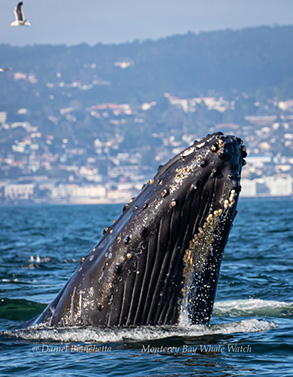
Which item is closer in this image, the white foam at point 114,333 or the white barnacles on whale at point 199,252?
the white barnacles on whale at point 199,252

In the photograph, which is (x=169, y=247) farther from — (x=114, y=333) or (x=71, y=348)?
(x=71, y=348)

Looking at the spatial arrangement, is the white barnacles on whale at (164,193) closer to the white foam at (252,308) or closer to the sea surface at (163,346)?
the sea surface at (163,346)

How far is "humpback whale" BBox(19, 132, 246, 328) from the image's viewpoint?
251 inches

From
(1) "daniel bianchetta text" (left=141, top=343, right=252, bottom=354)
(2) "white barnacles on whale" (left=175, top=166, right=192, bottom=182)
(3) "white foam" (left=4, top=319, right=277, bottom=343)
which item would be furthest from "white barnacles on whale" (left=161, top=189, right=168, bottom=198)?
(1) "daniel bianchetta text" (left=141, top=343, right=252, bottom=354)

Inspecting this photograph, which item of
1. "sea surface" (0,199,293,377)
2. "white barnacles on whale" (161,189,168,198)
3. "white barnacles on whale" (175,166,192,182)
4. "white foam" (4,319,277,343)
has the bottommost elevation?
"sea surface" (0,199,293,377)

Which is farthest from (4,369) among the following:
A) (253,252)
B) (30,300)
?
(253,252)

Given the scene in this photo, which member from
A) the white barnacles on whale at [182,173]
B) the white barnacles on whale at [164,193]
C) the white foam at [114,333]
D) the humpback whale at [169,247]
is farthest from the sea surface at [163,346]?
the white barnacles on whale at [182,173]

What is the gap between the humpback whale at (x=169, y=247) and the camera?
6.39 meters

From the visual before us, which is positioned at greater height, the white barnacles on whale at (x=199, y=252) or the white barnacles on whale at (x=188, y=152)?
the white barnacles on whale at (x=188, y=152)

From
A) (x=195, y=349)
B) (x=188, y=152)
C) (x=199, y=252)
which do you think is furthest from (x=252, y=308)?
(x=188, y=152)

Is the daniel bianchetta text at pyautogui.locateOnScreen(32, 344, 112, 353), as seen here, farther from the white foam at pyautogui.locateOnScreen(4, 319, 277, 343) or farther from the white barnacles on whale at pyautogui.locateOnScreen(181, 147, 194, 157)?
the white barnacles on whale at pyautogui.locateOnScreen(181, 147, 194, 157)

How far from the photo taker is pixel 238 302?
36.1 ft

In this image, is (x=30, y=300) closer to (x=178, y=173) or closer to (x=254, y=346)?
(x=254, y=346)

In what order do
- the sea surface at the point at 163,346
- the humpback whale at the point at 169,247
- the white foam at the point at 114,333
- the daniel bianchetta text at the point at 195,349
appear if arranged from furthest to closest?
the daniel bianchetta text at the point at 195,349, the white foam at the point at 114,333, the sea surface at the point at 163,346, the humpback whale at the point at 169,247
